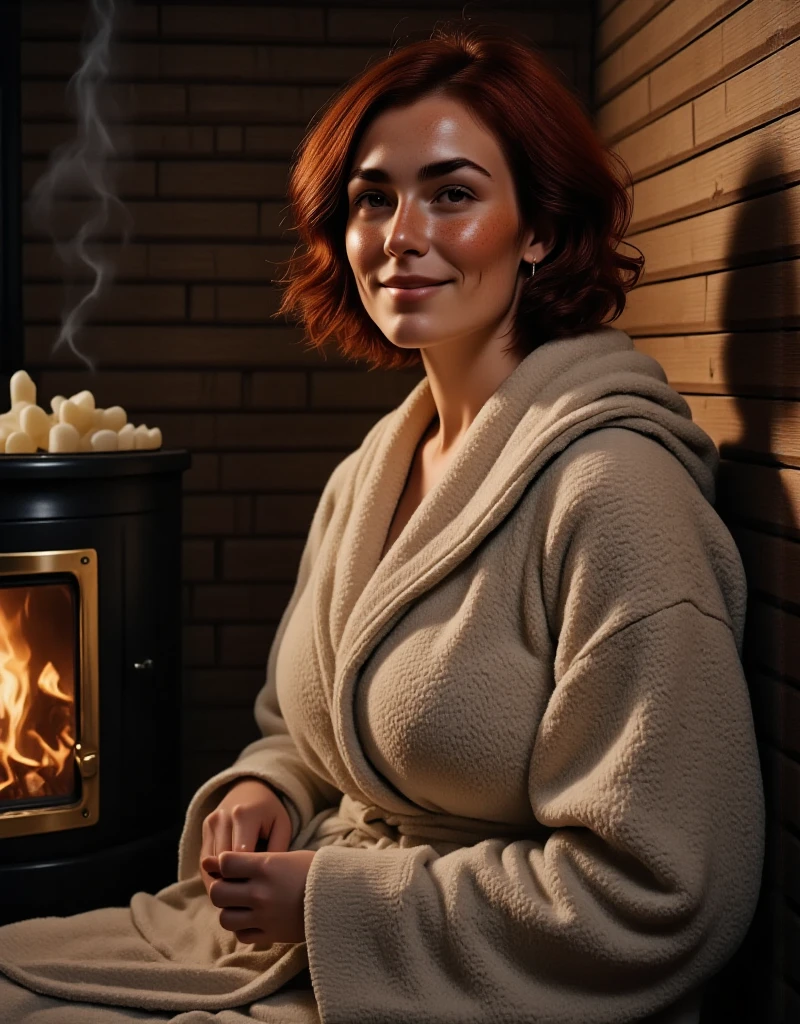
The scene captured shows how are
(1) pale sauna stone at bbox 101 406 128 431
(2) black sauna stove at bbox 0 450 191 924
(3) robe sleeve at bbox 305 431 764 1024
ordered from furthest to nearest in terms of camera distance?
(1) pale sauna stone at bbox 101 406 128 431 → (2) black sauna stove at bbox 0 450 191 924 → (3) robe sleeve at bbox 305 431 764 1024

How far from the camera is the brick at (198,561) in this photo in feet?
8.45

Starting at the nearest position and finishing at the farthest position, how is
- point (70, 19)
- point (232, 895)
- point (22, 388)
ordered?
point (232, 895)
point (22, 388)
point (70, 19)

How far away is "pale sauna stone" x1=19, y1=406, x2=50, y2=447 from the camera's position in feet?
6.57

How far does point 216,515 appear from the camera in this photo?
102 inches

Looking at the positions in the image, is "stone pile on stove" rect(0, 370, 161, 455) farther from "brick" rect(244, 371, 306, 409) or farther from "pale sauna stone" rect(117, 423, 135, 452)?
"brick" rect(244, 371, 306, 409)

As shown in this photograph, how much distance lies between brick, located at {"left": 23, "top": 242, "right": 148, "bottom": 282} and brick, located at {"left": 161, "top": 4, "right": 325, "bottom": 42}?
0.43 metres

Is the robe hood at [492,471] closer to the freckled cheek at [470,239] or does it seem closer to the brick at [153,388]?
the freckled cheek at [470,239]

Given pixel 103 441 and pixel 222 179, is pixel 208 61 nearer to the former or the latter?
pixel 222 179

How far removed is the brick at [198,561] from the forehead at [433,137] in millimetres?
1262

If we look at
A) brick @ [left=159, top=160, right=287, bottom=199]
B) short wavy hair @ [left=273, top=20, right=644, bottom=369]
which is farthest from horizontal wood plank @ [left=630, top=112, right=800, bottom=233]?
brick @ [left=159, top=160, right=287, bottom=199]

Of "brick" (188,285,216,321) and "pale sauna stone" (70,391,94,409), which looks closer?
"pale sauna stone" (70,391,94,409)

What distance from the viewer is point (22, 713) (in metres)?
2.01

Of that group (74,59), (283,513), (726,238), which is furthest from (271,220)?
(726,238)

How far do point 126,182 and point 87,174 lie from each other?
77mm
